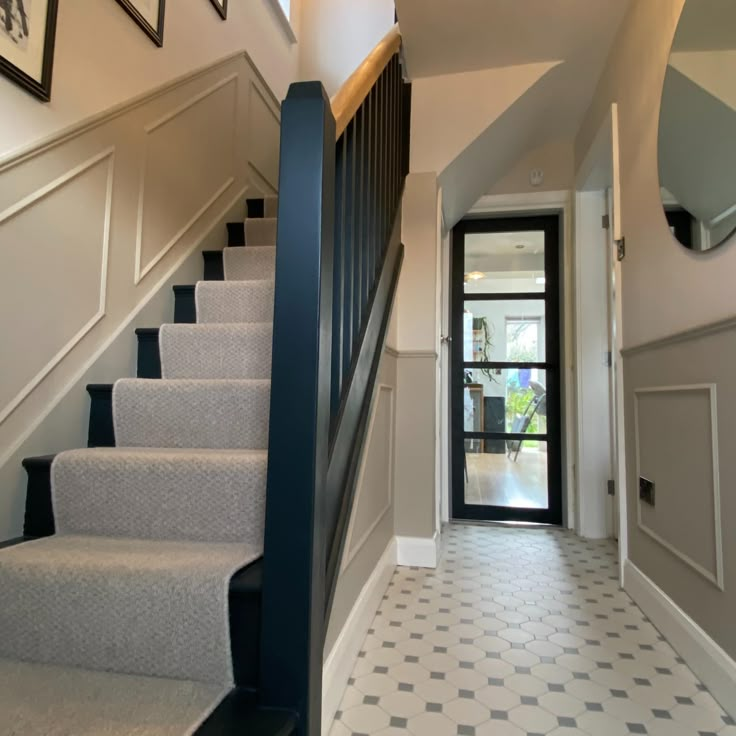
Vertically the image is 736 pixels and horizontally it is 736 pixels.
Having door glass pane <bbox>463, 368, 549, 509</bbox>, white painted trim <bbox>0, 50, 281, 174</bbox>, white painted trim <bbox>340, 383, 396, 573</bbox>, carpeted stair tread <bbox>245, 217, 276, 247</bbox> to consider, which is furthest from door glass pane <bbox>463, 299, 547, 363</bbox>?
white painted trim <bbox>0, 50, 281, 174</bbox>

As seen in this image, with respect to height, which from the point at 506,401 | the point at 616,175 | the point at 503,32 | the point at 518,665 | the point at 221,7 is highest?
the point at 221,7

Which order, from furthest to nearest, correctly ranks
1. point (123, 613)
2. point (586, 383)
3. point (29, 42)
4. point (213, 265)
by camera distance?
1. point (586, 383)
2. point (213, 265)
3. point (29, 42)
4. point (123, 613)

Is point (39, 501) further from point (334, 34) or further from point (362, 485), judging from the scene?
point (334, 34)

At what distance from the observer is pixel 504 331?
3203 mm

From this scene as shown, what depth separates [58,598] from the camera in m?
0.86

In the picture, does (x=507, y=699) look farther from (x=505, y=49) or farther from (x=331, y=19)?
(x=331, y=19)

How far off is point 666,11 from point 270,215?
183 centimetres

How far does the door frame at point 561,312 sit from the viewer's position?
2.93 m

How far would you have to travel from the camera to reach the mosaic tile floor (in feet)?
3.79

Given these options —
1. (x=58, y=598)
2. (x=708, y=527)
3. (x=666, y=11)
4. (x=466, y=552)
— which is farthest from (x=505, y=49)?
(x=58, y=598)

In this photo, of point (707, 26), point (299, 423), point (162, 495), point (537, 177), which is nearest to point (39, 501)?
point (162, 495)

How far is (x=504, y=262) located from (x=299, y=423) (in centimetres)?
275

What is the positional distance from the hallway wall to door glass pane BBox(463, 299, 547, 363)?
3.72ft

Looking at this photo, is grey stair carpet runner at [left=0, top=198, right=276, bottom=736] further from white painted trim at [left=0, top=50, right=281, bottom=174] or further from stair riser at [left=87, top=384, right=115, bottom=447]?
white painted trim at [left=0, top=50, right=281, bottom=174]
